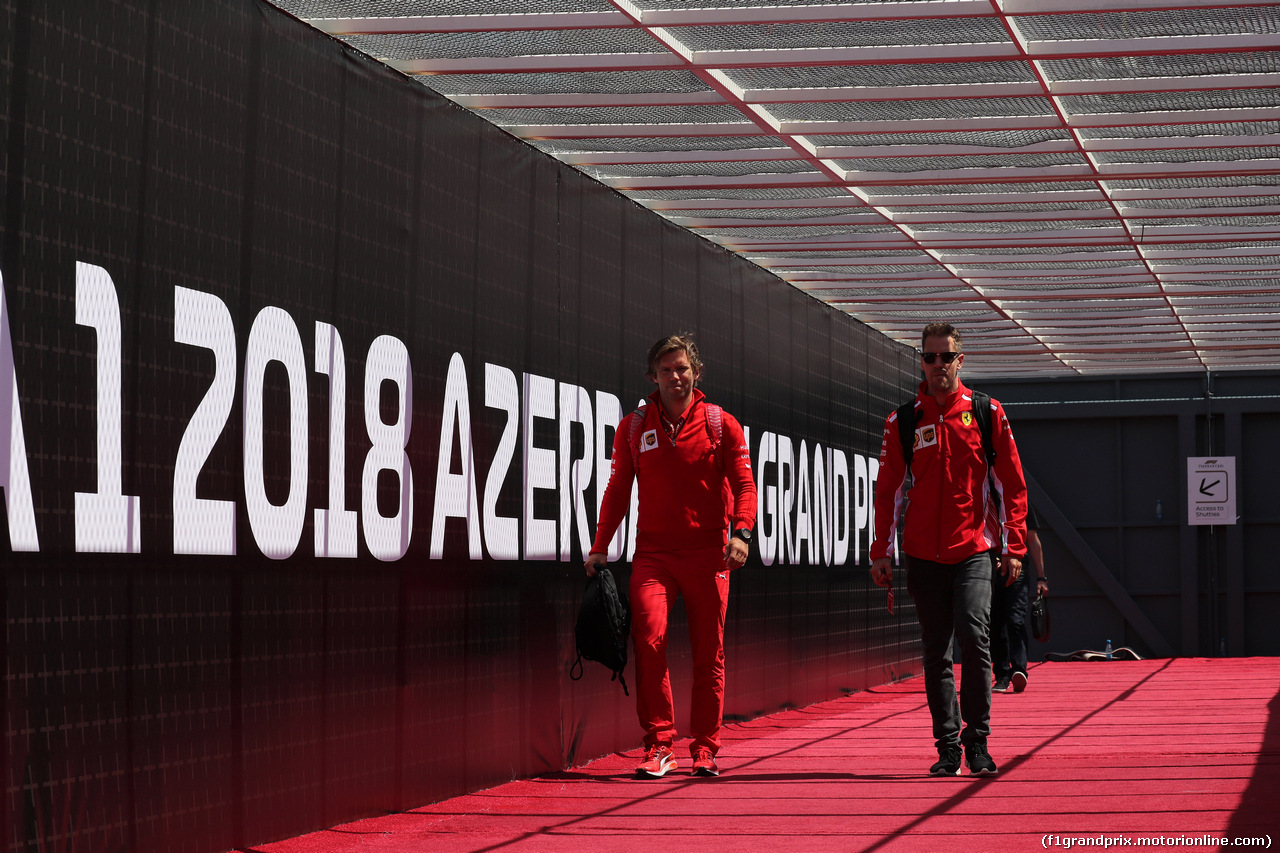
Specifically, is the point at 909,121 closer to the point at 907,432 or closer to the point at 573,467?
the point at 907,432

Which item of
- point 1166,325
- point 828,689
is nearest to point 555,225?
point 828,689

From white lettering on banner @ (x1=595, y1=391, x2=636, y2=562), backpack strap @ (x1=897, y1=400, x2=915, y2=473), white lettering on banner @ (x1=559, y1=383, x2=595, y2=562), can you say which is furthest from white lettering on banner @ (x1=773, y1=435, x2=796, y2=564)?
backpack strap @ (x1=897, y1=400, x2=915, y2=473)

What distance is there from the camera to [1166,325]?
13992 mm

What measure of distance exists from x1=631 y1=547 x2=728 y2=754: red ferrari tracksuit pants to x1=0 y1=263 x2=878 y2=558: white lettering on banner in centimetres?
65

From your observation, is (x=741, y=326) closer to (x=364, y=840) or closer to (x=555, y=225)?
(x=555, y=225)

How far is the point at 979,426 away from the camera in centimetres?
679

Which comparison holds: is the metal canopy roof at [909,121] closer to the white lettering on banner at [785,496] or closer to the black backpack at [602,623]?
the white lettering on banner at [785,496]

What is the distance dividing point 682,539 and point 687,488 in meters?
0.22

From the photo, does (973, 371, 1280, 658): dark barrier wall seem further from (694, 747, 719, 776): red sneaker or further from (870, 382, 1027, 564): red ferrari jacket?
(694, 747, 719, 776): red sneaker

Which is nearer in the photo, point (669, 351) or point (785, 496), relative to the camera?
point (669, 351)

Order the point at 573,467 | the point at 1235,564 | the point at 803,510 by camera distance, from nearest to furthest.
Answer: the point at 573,467
the point at 803,510
the point at 1235,564

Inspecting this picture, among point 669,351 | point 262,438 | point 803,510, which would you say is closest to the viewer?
point 262,438

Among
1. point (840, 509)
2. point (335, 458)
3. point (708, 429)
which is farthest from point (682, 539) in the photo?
point (840, 509)

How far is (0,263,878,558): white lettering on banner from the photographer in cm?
430
